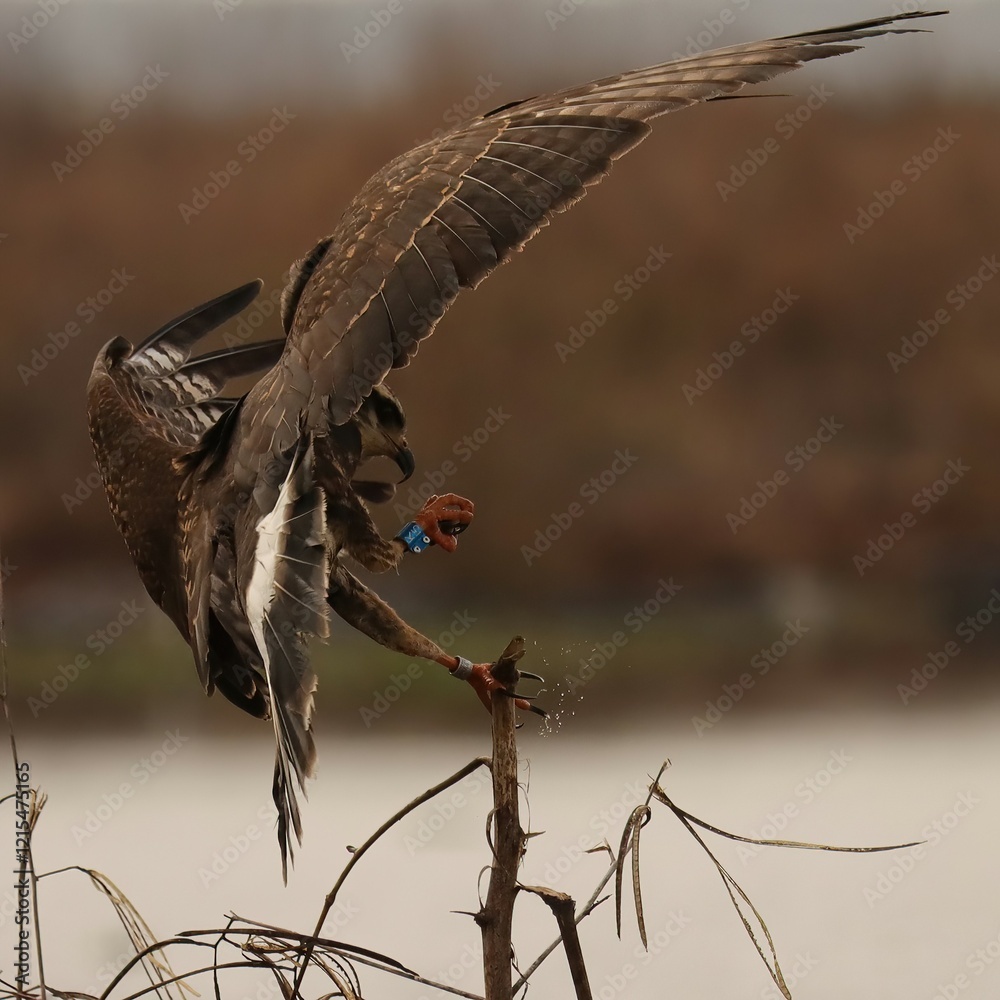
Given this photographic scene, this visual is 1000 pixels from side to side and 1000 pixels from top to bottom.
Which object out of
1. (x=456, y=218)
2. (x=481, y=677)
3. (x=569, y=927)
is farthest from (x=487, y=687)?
(x=456, y=218)

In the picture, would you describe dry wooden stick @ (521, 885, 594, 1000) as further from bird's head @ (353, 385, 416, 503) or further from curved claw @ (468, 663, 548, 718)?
bird's head @ (353, 385, 416, 503)

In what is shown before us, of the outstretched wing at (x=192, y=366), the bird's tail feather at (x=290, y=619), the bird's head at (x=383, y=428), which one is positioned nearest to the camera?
the bird's tail feather at (x=290, y=619)

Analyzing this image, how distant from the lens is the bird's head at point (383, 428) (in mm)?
1454

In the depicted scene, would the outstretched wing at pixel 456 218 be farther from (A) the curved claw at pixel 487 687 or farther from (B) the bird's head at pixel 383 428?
(A) the curved claw at pixel 487 687

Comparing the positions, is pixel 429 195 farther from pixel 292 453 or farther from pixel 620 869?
pixel 620 869

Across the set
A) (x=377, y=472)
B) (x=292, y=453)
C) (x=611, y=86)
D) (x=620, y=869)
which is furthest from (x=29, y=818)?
(x=377, y=472)

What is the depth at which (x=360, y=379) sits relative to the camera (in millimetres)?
1187

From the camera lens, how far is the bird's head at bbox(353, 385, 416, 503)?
145 cm

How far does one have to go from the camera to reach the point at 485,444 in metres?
3.38

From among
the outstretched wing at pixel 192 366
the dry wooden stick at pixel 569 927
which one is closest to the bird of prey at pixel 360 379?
the dry wooden stick at pixel 569 927

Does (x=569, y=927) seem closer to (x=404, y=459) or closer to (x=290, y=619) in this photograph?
(x=290, y=619)

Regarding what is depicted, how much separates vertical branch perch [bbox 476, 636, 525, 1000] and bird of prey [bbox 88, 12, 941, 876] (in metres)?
0.04

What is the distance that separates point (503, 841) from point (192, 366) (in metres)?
1.09

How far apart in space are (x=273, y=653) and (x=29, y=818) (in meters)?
0.36
